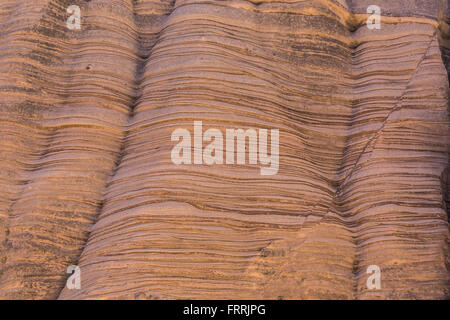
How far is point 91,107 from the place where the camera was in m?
5.05

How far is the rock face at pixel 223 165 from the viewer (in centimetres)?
440

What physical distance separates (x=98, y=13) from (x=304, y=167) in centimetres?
275

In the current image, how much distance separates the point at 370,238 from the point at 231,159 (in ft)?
4.76

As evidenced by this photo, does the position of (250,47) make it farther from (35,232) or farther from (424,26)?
(35,232)

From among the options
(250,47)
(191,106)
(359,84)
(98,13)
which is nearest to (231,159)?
(191,106)

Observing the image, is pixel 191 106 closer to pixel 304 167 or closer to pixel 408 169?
pixel 304 167

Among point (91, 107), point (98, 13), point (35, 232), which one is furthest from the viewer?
point (98, 13)

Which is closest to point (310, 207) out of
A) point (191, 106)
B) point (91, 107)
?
point (191, 106)

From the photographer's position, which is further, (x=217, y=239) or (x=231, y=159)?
(x=231, y=159)

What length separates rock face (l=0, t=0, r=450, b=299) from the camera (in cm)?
440

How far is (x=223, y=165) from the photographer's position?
4695 mm
